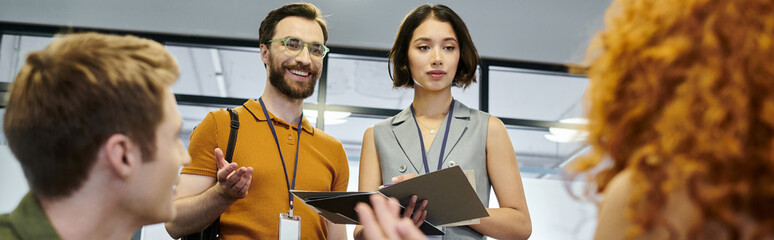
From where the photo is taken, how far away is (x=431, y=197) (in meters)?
1.79

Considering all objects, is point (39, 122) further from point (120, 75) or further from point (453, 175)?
point (453, 175)

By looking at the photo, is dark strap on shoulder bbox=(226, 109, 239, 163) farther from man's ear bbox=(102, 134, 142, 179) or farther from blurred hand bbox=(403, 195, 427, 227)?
man's ear bbox=(102, 134, 142, 179)

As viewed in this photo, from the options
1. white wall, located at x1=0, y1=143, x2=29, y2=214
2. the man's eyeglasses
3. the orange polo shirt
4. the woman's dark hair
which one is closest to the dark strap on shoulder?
the orange polo shirt

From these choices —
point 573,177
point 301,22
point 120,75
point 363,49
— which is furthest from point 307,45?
point 363,49

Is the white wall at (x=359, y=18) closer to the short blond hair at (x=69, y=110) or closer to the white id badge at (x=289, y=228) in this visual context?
the white id badge at (x=289, y=228)

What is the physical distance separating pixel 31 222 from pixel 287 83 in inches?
59.4

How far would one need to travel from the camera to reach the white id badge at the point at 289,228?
2.19 meters

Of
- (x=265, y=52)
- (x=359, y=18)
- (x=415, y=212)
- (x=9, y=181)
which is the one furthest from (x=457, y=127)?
(x=9, y=181)

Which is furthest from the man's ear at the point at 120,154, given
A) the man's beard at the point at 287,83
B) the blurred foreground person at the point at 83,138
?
the man's beard at the point at 287,83

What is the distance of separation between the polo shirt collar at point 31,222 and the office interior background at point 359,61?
4.18 metres

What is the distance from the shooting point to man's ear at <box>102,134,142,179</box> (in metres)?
1.25

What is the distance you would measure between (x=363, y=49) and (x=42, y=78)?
4.58m

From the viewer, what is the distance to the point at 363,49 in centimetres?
576

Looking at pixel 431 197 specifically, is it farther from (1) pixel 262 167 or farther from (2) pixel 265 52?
(2) pixel 265 52
